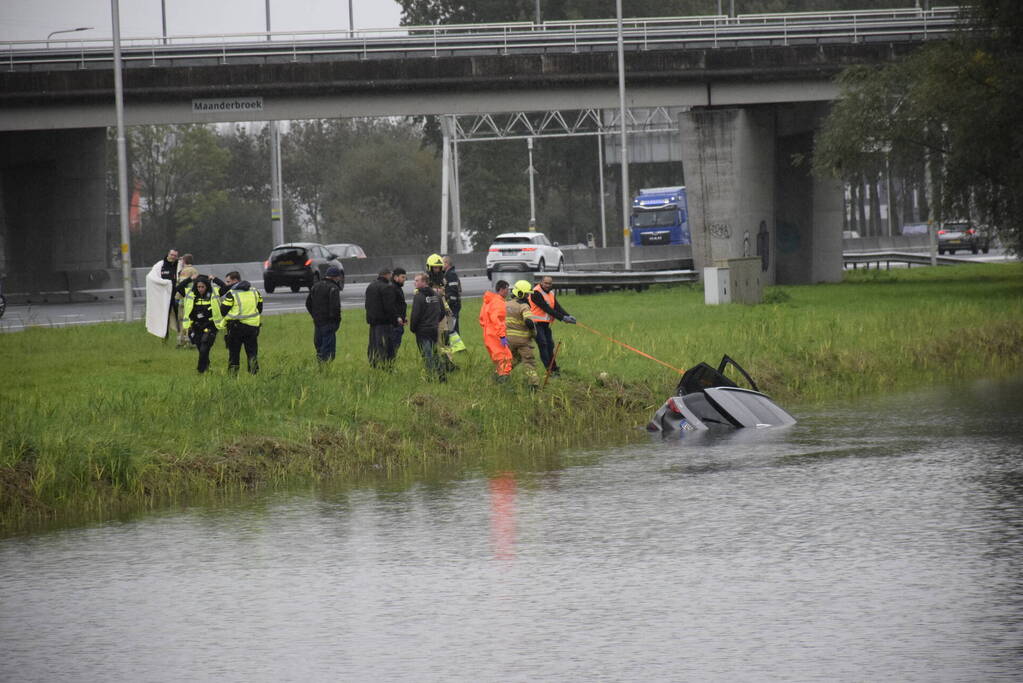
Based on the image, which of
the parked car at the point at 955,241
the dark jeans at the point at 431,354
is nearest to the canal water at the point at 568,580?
the dark jeans at the point at 431,354

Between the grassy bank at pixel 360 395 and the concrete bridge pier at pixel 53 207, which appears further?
the concrete bridge pier at pixel 53 207

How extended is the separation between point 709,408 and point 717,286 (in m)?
16.1

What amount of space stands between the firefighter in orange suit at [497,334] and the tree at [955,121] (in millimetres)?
17317

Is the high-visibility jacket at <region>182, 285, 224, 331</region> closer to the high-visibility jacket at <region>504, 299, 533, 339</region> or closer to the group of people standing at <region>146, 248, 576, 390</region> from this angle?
the group of people standing at <region>146, 248, 576, 390</region>

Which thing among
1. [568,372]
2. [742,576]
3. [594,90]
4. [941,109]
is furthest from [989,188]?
[742,576]

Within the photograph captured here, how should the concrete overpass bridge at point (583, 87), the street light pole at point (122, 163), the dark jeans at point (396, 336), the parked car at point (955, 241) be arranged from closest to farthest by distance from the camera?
the dark jeans at point (396, 336) < the street light pole at point (122, 163) < the concrete overpass bridge at point (583, 87) < the parked car at point (955, 241)

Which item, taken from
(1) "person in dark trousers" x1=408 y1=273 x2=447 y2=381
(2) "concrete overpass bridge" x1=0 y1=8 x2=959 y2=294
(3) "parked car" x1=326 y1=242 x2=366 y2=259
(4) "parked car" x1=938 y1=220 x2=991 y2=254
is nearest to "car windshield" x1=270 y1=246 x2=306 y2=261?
(2) "concrete overpass bridge" x1=0 y1=8 x2=959 y2=294

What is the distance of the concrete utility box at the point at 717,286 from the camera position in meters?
34.7

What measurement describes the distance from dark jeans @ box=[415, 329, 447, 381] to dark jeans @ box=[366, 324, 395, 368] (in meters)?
0.59

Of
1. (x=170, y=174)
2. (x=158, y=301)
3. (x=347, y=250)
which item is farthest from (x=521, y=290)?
(x=170, y=174)

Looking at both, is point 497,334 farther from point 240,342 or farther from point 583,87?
point 583,87

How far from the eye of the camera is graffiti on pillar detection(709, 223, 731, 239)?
145 ft

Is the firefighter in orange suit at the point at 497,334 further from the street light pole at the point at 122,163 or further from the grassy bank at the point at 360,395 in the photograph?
the street light pole at the point at 122,163

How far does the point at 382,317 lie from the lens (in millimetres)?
21000
